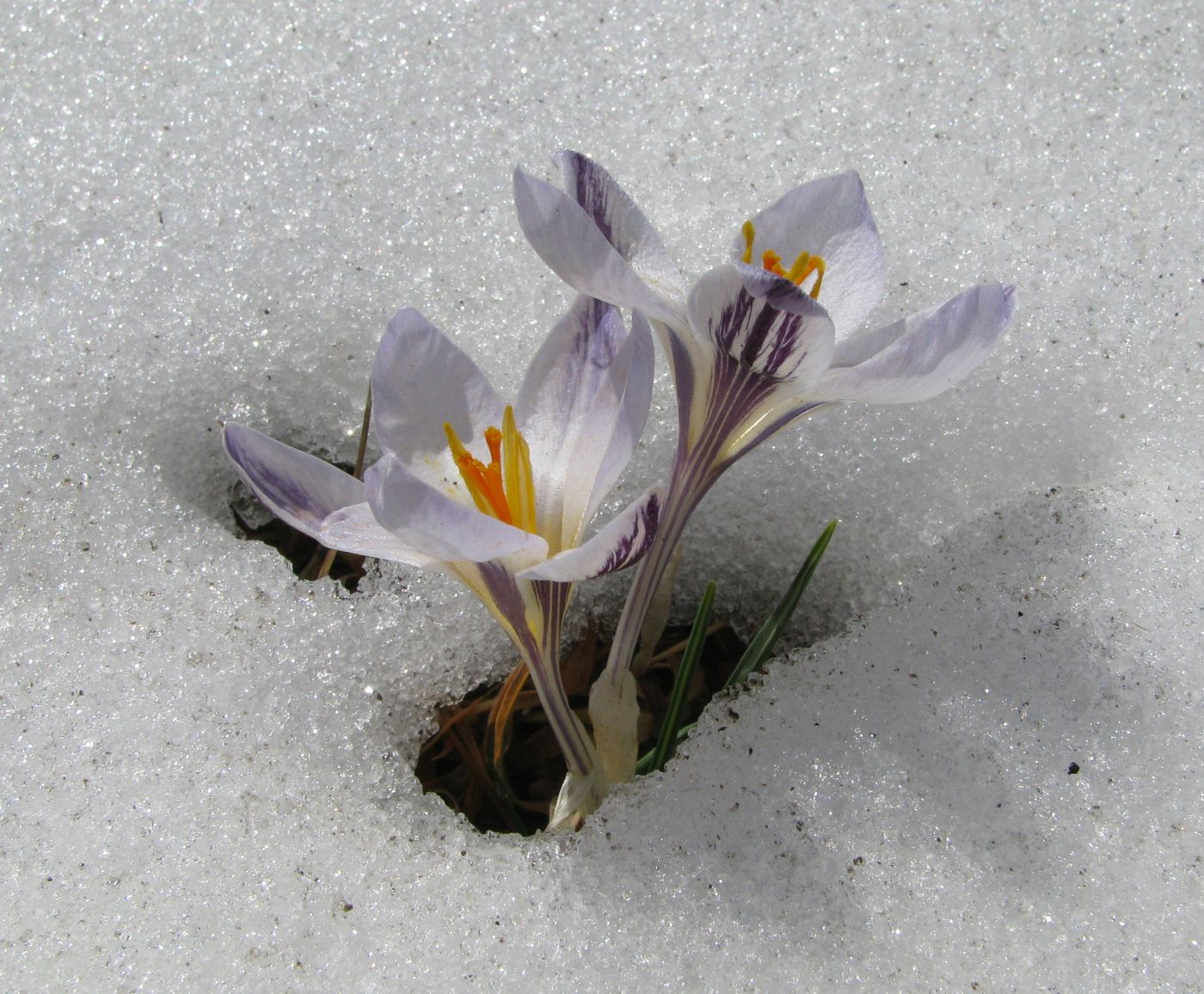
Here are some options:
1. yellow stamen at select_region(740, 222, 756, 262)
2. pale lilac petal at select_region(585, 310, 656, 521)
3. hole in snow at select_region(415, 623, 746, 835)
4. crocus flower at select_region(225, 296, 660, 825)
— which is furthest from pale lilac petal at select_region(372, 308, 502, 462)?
hole in snow at select_region(415, 623, 746, 835)

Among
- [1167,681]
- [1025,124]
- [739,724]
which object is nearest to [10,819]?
[739,724]

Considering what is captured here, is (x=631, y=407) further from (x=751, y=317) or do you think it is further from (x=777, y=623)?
(x=777, y=623)

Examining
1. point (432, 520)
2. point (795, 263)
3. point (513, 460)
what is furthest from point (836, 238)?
point (432, 520)

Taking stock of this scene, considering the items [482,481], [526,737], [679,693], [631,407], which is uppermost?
[631,407]

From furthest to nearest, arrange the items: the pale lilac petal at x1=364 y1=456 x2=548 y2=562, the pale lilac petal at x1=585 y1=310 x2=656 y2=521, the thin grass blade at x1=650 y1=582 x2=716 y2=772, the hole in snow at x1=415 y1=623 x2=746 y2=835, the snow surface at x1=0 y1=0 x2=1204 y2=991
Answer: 1. the hole in snow at x1=415 y1=623 x2=746 y2=835
2. the thin grass blade at x1=650 y1=582 x2=716 y2=772
3. the snow surface at x1=0 y1=0 x2=1204 y2=991
4. the pale lilac petal at x1=585 y1=310 x2=656 y2=521
5. the pale lilac petal at x1=364 y1=456 x2=548 y2=562

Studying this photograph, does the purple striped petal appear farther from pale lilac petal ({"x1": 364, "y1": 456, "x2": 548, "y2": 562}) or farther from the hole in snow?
the hole in snow
